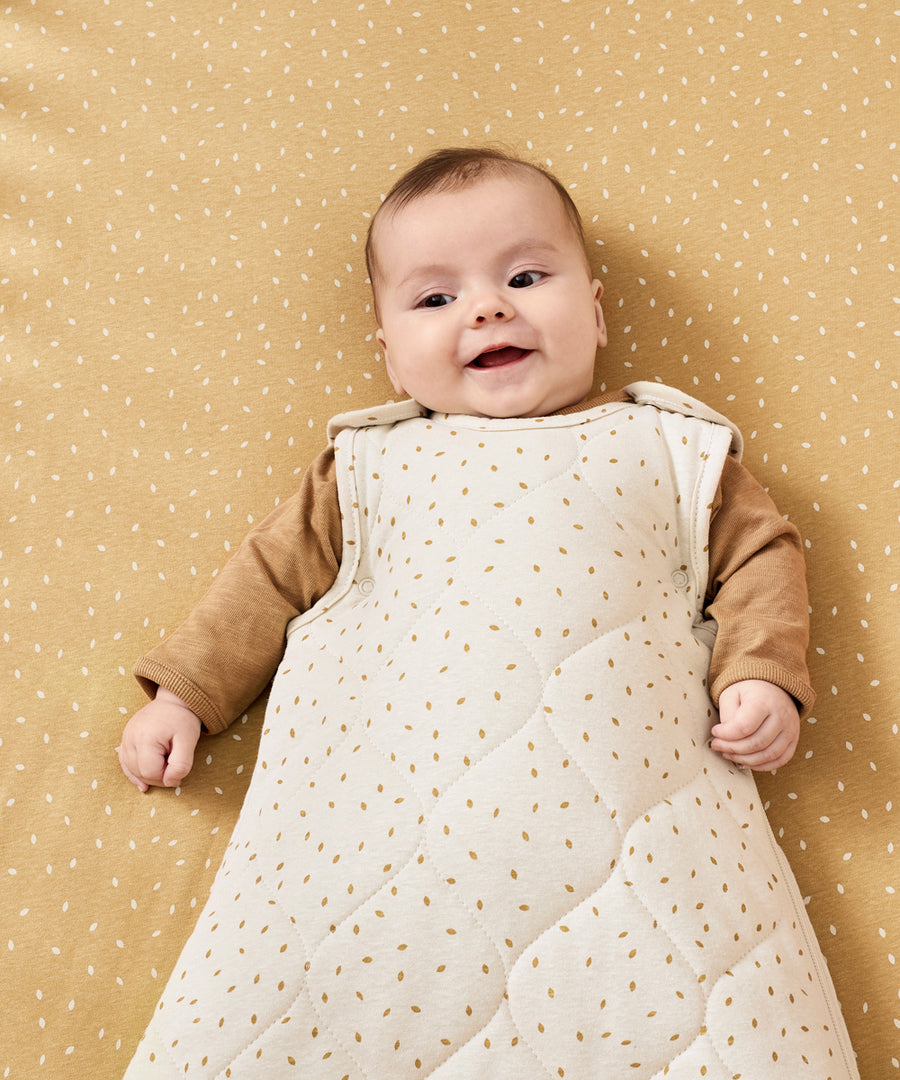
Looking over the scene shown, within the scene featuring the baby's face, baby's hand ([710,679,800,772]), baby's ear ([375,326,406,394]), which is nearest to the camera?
baby's hand ([710,679,800,772])

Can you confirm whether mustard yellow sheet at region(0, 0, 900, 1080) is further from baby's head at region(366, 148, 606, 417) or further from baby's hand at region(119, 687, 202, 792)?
baby's head at region(366, 148, 606, 417)

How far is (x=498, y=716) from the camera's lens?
3.08ft

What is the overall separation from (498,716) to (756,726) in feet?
0.92

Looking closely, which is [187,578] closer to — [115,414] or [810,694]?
[115,414]

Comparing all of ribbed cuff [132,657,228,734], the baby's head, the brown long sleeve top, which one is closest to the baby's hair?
the baby's head

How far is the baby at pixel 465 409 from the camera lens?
109 centimetres

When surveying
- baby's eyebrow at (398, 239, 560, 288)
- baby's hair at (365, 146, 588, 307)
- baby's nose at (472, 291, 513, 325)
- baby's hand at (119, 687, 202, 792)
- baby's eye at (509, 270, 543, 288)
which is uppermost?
baby's hair at (365, 146, 588, 307)

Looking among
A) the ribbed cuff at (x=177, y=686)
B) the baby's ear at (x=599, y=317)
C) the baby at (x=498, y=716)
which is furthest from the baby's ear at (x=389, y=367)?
the ribbed cuff at (x=177, y=686)

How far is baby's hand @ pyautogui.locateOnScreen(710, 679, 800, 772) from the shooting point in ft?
3.31

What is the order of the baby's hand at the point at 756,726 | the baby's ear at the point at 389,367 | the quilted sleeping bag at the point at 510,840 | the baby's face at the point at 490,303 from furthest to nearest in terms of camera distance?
the baby's ear at the point at 389,367 → the baby's face at the point at 490,303 → the baby's hand at the point at 756,726 → the quilted sleeping bag at the point at 510,840

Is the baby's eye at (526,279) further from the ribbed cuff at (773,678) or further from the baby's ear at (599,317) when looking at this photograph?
the ribbed cuff at (773,678)

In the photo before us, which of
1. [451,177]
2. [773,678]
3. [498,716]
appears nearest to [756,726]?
[773,678]

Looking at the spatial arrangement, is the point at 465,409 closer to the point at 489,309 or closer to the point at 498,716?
the point at 489,309

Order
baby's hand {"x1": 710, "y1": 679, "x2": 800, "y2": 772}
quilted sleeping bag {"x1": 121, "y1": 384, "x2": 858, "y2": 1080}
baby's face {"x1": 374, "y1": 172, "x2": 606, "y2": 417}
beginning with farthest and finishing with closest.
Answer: baby's face {"x1": 374, "y1": 172, "x2": 606, "y2": 417}
baby's hand {"x1": 710, "y1": 679, "x2": 800, "y2": 772}
quilted sleeping bag {"x1": 121, "y1": 384, "x2": 858, "y2": 1080}
